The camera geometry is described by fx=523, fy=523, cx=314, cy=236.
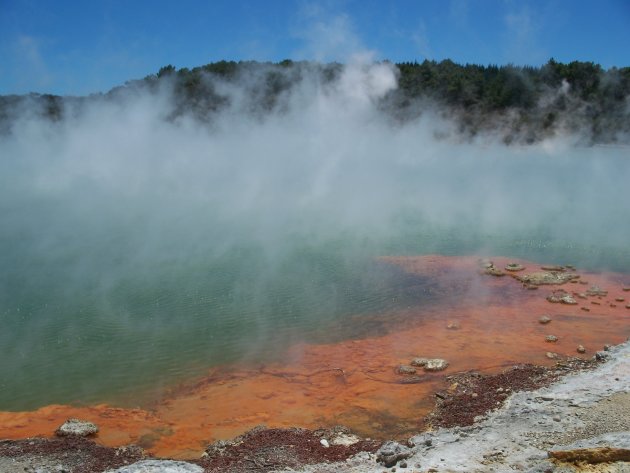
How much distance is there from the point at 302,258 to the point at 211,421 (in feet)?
16.2

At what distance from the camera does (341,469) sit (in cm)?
362

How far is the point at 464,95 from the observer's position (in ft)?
117

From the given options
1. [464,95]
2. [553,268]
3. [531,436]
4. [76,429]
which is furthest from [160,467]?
[464,95]

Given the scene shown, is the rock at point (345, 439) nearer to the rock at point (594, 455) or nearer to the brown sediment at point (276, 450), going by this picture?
the brown sediment at point (276, 450)

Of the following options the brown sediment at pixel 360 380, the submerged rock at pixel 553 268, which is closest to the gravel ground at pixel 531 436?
the brown sediment at pixel 360 380

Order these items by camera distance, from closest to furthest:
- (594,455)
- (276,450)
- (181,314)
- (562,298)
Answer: (594,455)
(276,450)
(181,314)
(562,298)

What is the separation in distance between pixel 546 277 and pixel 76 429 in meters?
7.36

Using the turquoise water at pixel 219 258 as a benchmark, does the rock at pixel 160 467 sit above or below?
below

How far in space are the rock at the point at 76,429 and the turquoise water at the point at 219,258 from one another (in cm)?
60

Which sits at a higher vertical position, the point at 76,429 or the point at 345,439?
the point at 76,429

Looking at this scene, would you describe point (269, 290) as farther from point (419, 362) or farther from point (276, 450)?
point (276, 450)

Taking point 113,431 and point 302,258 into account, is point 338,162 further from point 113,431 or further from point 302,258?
point 113,431

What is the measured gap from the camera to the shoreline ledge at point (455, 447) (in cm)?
334

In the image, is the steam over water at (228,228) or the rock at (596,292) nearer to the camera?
the steam over water at (228,228)
